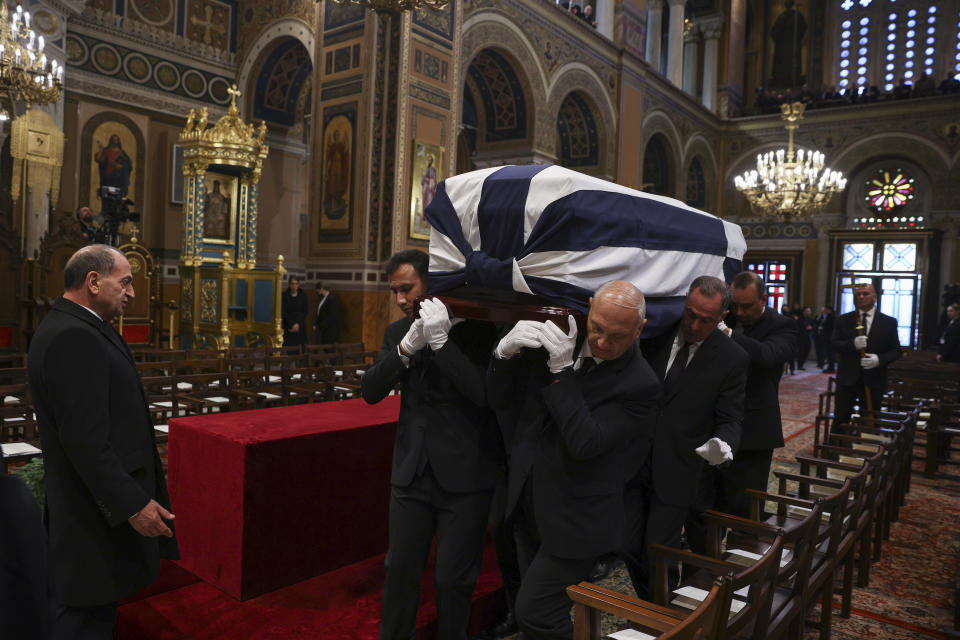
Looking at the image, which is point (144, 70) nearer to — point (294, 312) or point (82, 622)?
point (294, 312)

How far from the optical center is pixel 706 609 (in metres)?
1.55

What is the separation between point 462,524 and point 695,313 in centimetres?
120

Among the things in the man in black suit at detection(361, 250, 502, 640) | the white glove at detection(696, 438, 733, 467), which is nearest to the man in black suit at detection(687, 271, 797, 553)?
the white glove at detection(696, 438, 733, 467)

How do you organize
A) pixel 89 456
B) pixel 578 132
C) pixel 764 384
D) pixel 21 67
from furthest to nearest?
pixel 578 132 < pixel 21 67 < pixel 764 384 < pixel 89 456

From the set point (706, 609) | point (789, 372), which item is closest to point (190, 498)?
point (706, 609)

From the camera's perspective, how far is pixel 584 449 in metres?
1.98

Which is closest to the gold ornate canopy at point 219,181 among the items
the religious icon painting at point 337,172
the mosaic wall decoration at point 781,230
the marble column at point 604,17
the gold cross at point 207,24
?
the religious icon painting at point 337,172

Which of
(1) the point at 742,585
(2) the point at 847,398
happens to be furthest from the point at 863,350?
(1) the point at 742,585

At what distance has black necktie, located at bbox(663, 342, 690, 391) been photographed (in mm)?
2775

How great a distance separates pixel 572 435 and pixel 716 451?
894 mm

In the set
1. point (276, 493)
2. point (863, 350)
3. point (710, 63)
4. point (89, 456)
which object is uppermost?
point (710, 63)

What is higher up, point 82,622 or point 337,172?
point 337,172

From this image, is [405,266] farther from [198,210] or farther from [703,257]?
[198,210]

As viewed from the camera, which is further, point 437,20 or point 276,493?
point 437,20
